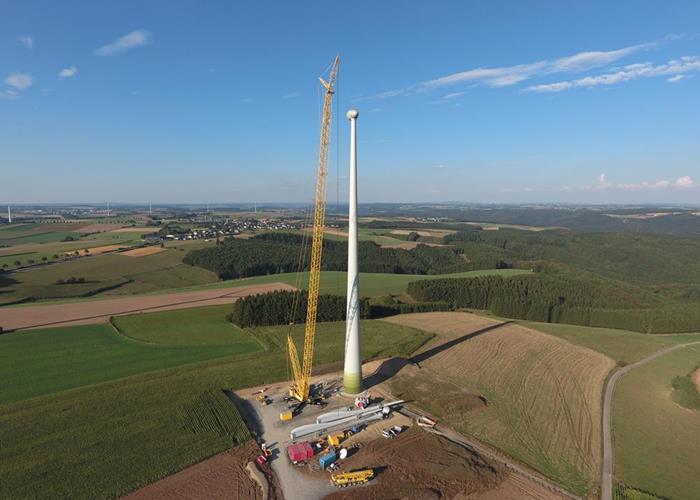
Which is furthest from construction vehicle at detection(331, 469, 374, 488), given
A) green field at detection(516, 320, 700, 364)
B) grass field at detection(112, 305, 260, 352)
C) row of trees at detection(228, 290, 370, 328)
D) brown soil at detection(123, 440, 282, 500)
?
green field at detection(516, 320, 700, 364)

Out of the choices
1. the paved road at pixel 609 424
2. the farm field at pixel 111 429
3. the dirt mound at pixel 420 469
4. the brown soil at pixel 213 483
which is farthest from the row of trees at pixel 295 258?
the brown soil at pixel 213 483

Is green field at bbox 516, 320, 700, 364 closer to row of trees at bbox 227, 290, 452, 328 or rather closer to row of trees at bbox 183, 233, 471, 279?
row of trees at bbox 227, 290, 452, 328

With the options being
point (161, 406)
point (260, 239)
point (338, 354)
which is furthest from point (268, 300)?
point (260, 239)

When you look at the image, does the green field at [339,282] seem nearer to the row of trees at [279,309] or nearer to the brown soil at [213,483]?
the row of trees at [279,309]

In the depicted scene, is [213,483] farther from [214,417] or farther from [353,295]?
[353,295]

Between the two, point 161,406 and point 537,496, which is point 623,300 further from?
point 161,406

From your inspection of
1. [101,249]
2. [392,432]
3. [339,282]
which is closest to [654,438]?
[392,432]
